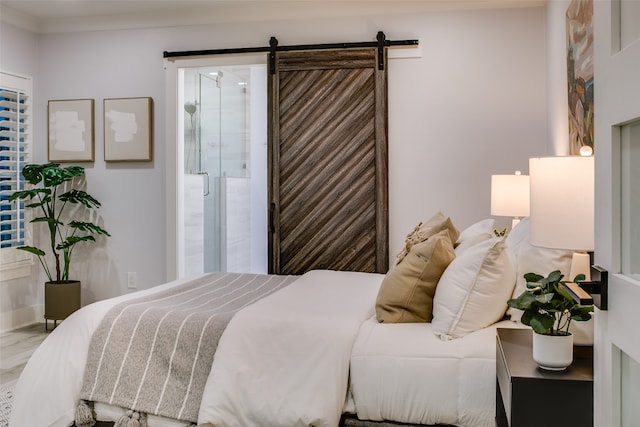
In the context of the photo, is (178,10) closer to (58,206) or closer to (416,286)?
(58,206)

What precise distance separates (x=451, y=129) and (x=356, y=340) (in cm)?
245

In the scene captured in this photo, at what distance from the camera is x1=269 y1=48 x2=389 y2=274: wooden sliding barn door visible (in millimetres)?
4285

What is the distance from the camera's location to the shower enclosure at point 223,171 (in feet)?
16.7

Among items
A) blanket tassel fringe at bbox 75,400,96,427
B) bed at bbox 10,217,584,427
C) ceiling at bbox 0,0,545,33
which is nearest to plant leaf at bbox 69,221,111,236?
ceiling at bbox 0,0,545,33

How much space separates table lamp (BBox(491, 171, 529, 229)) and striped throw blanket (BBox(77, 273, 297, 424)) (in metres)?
1.91

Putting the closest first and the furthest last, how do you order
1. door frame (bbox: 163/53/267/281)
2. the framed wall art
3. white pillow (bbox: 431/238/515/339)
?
white pillow (bbox: 431/238/515/339)
the framed wall art
door frame (bbox: 163/53/267/281)

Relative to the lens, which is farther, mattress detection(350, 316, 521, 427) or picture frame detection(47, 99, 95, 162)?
picture frame detection(47, 99, 95, 162)

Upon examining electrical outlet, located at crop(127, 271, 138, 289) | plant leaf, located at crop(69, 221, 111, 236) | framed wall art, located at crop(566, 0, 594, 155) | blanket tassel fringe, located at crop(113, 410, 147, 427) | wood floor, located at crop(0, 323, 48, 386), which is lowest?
wood floor, located at crop(0, 323, 48, 386)

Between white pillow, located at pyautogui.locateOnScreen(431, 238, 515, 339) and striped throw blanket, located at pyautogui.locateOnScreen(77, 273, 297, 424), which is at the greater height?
white pillow, located at pyautogui.locateOnScreen(431, 238, 515, 339)

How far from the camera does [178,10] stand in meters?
4.55

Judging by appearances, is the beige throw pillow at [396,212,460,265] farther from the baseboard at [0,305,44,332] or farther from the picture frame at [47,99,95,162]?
the baseboard at [0,305,44,332]

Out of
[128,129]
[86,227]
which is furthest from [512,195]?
[86,227]

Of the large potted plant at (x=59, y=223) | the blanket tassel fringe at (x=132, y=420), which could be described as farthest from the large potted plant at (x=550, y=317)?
the large potted plant at (x=59, y=223)

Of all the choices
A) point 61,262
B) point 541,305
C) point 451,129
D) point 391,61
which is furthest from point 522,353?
point 61,262
